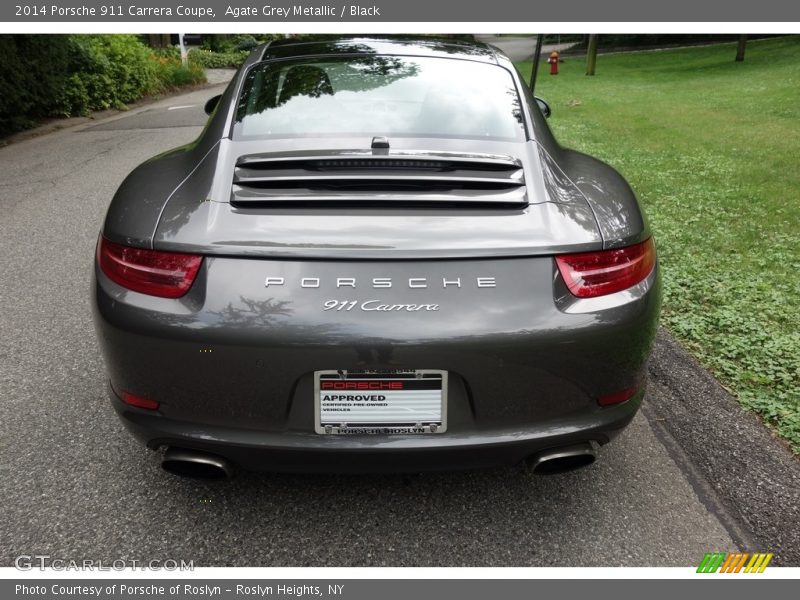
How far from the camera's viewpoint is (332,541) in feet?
7.89

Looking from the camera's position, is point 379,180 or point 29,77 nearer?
point 379,180

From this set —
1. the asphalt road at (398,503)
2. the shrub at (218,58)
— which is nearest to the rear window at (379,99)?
the asphalt road at (398,503)

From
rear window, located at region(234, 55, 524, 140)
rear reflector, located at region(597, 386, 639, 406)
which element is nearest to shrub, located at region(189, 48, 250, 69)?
rear window, located at region(234, 55, 524, 140)

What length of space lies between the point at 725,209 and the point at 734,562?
473 centimetres

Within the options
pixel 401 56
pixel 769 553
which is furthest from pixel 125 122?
pixel 769 553

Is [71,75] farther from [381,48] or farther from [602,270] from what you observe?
[602,270]

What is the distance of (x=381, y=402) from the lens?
2.10 m

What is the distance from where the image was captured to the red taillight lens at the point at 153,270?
2.10 m

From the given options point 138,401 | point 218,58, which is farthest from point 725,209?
point 218,58

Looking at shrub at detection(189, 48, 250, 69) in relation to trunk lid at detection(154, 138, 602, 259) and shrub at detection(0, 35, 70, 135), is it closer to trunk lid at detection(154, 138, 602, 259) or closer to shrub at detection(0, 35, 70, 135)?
shrub at detection(0, 35, 70, 135)

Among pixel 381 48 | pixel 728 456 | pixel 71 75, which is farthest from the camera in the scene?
pixel 71 75

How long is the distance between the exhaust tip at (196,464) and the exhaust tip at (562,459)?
99cm

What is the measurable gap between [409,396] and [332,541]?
26.9 inches

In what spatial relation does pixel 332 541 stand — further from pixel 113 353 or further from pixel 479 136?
pixel 479 136
